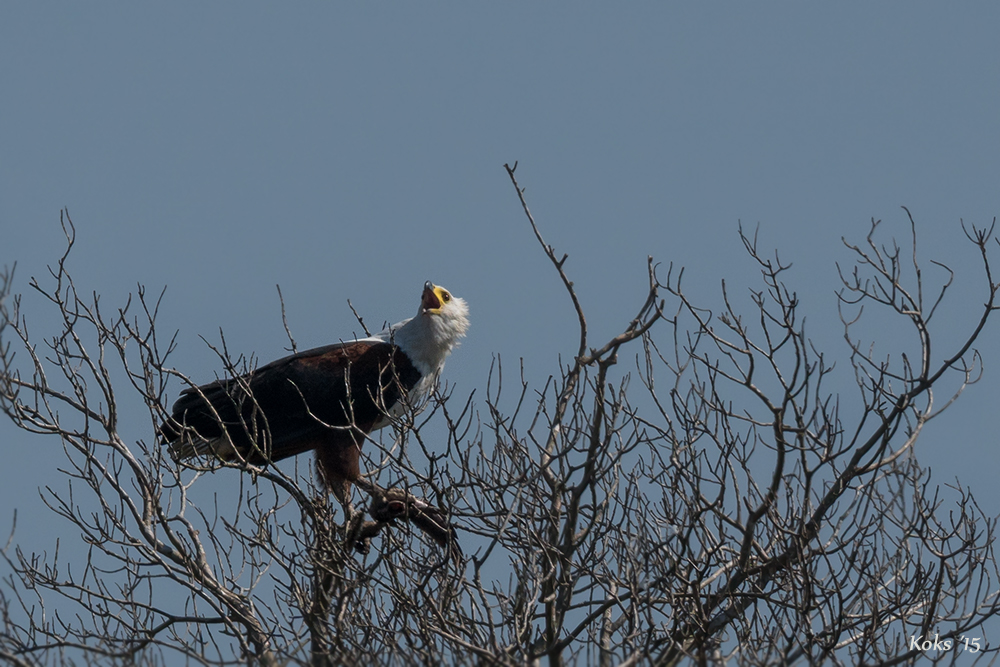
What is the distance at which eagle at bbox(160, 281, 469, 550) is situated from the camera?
7562 mm

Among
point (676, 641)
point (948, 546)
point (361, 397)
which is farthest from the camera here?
point (361, 397)

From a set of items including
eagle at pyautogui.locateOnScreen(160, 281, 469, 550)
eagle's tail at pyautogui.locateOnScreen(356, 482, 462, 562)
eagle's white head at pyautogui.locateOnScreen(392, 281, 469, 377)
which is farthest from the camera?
eagle's white head at pyautogui.locateOnScreen(392, 281, 469, 377)

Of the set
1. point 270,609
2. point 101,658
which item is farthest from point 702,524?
point 101,658

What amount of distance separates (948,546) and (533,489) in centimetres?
233

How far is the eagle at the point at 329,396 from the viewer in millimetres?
7562

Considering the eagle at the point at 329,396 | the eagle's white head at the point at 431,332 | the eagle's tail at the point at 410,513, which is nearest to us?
the eagle's tail at the point at 410,513

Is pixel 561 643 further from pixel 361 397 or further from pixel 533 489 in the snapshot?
pixel 361 397

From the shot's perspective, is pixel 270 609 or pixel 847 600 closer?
pixel 847 600

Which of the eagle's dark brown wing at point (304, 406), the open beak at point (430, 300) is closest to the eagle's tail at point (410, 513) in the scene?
the eagle's dark brown wing at point (304, 406)

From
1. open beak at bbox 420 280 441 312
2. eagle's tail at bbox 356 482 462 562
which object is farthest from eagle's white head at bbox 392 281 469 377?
eagle's tail at bbox 356 482 462 562

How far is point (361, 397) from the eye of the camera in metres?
7.94

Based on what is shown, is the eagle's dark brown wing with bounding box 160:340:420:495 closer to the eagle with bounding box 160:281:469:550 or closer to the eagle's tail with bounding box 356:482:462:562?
the eagle with bounding box 160:281:469:550

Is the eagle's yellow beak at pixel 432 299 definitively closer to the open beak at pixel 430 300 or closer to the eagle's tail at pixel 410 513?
the open beak at pixel 430 300

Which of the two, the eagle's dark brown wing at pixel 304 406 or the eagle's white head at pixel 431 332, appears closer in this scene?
the eagle's dark brown wing at pixel 304 406
